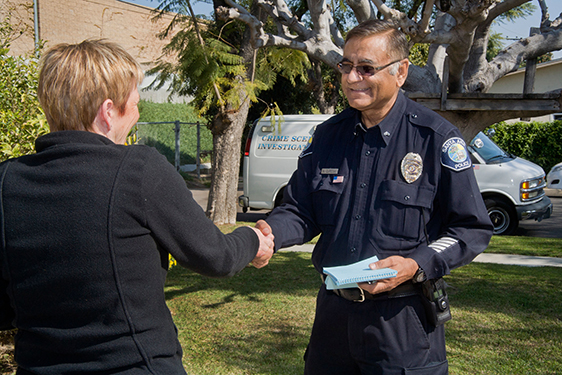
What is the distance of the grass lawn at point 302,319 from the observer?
13.5 ft

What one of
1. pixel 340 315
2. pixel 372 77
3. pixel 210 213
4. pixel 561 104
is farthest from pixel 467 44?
pixel 210 213

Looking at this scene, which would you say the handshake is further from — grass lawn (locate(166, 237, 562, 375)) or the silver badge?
grass lawn (locate(166, 237, 562, 375))

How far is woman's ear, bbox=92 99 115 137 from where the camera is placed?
Answer: 1649 millimetres

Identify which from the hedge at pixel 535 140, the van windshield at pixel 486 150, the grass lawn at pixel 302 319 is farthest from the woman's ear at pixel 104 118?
the hedge at pixel 535 140

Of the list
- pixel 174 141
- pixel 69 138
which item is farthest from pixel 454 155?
pixel 174 141

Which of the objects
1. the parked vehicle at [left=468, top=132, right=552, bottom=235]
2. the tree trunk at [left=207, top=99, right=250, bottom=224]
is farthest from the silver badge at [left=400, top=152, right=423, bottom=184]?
the tree trunk at [left=207, top=99, right=250, bottom=224]

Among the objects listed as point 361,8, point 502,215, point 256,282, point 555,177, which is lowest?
point 256,282

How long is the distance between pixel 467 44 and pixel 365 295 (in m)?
3.70

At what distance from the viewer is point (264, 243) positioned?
2.40m

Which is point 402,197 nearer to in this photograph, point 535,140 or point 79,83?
point 79,83

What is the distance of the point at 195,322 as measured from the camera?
5.09m

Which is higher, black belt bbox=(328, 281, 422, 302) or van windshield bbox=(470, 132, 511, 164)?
van windshield bbox=(470, 132, 511, 164)

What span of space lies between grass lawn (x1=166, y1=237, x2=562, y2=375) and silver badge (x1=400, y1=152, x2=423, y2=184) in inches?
91.0

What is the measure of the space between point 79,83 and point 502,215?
31.9 feet
